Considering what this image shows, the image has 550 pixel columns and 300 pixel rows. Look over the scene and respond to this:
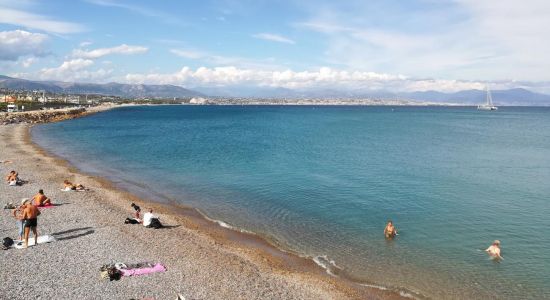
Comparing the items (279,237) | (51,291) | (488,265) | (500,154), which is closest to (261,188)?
(279,237)

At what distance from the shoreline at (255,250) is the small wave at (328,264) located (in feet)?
0.91

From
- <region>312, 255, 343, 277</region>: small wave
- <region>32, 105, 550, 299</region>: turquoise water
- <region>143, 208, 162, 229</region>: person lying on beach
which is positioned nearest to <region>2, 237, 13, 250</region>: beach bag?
<region>143, 208, 162, 229</region>: person lying on beach

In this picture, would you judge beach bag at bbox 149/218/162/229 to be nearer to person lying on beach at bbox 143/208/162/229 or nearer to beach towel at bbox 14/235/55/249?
person lying on beach at bbox 143/208/162/229

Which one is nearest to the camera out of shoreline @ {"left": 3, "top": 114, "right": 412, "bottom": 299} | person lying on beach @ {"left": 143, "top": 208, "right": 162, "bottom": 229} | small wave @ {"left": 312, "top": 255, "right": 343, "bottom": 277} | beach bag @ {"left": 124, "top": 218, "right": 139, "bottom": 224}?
shoreline @ {"left": 3, "top": 114, "right": 412, "bottom": 299}

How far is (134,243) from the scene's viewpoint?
20.4m

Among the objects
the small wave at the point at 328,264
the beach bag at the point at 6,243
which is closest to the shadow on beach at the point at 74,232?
the beach bag at the point at 6,243

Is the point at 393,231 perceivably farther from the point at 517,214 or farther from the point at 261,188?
the point at 261,188

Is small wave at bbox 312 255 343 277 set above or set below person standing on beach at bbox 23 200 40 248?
below

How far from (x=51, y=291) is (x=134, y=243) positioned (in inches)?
234

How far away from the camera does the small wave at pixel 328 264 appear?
1894 centimetres

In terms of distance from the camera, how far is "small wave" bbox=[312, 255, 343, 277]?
62.1 feet

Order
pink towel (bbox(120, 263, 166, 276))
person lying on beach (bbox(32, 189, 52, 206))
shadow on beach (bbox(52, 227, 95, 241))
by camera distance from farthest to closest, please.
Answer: person lying on beach (bbox(32, 189, 52, 206)) → shadow on beach (bbox(52, 227, 95, 241)) → pink towel (bbox(120, 263, 166, 276))

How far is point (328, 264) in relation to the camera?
19.7 m

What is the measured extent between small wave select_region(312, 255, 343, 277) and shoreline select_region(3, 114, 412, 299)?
0.28 m
